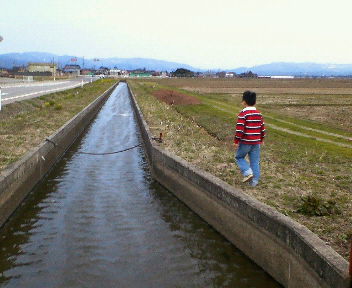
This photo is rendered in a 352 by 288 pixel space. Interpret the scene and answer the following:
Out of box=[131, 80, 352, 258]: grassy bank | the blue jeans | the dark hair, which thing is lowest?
box=[131, 80, 352, 258]: grassy bank

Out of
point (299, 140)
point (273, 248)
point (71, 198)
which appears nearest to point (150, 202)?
point (71, 198)

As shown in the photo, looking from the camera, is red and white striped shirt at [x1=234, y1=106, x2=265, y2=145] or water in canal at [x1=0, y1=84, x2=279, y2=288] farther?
red and white striped shirt at [x1=234, y1=106, x2=265, y2=145]

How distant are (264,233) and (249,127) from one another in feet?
7.52

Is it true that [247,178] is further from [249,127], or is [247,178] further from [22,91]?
[22,91]

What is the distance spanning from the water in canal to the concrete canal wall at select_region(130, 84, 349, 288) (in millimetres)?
239

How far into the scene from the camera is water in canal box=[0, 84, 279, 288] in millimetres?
6422

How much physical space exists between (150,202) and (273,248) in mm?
4385

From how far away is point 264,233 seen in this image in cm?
665

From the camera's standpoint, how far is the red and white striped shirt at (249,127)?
26.8 feet

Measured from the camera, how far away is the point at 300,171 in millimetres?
10625

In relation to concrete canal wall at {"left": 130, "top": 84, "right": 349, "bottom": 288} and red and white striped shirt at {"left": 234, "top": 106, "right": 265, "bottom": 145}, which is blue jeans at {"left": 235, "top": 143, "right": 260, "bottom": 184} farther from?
concrete canal wall at {"left": 130, "top": 84, "right": 349, "bottom": 288}

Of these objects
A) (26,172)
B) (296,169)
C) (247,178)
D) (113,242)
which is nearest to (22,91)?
(26,172)

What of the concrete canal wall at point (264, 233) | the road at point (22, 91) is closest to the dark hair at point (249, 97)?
the concrete canal wall at point (264, 233)

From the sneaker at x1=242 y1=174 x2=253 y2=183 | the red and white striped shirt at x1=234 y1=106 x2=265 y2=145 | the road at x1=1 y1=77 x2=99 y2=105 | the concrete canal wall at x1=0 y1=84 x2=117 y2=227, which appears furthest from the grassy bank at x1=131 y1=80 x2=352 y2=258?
the road at x1=1 y1=77 x2=99 y2=105
